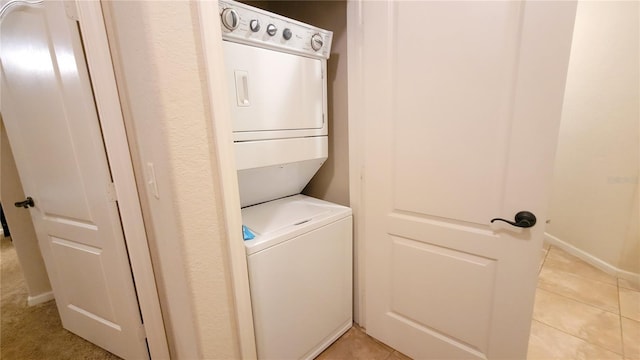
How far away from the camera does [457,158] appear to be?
1170 millimetres

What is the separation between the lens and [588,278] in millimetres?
2182

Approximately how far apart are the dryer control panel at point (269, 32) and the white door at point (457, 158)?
0.22 m

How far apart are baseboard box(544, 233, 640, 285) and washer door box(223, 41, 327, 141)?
271cm

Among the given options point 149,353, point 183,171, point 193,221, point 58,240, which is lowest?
point 149,353

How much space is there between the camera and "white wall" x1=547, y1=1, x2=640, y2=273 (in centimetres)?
207

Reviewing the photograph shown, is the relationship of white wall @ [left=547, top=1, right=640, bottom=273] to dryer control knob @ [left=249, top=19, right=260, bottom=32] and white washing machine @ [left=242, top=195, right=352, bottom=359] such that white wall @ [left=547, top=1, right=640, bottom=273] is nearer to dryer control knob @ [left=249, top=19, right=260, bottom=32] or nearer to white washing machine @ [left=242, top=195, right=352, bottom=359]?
white washing machine @ [left=242, top=195, right=352, bottom=359]

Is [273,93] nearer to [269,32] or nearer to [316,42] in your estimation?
[269,32]

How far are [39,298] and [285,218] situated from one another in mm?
2263

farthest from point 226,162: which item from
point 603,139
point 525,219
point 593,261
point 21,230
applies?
point 593,261

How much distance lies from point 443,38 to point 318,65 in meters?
0.60

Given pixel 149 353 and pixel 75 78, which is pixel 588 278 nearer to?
pixel 149 353

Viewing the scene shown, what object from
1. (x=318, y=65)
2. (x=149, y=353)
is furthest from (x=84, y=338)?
(x=318, y=65)

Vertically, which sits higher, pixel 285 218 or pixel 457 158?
pixel 457 158

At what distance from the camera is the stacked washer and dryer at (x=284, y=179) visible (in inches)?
44.8
